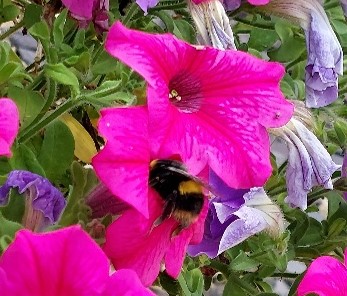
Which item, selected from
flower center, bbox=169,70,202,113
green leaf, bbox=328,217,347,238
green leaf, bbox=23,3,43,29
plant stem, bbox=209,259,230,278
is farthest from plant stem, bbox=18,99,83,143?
green leaf, bbox=328,217,347,238

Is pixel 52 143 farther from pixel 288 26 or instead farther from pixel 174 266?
pixel 288 26

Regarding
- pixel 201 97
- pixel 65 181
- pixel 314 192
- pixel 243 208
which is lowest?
pixel 314 192

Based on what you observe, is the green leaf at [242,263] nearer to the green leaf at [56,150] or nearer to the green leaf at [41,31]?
the green leaf at [56,150]

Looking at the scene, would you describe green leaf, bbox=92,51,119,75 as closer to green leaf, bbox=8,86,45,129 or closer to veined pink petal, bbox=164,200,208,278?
green leaf, bbox=8,86,45,129

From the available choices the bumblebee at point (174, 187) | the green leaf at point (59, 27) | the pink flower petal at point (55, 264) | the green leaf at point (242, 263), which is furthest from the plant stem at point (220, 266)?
the pink flower petal at point (55, 264)

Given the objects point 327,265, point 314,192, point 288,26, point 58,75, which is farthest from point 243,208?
point 288,26

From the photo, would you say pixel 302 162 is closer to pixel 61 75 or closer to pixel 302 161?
pixel 302 161
